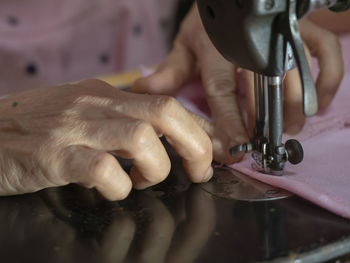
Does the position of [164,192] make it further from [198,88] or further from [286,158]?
[198,88]

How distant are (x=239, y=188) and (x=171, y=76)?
38 cm

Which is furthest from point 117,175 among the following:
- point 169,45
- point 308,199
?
point 169,45

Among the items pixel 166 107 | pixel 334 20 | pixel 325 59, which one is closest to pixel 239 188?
pixel 166 107

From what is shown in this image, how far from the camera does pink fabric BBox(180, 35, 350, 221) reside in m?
0.66

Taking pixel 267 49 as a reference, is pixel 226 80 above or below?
below

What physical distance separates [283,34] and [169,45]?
129 cm

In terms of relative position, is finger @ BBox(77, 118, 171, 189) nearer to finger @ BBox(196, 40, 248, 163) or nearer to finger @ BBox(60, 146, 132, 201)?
finger @ BBox(60, 146, 132, 201)

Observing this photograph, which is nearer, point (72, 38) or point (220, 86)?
point (220, 86)

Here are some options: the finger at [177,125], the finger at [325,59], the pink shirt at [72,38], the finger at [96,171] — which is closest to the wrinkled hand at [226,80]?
the finger at [325,59]

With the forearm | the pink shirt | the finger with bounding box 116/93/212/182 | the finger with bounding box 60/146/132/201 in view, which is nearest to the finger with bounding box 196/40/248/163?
the finger with bounding box 116/93/212/182

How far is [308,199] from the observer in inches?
26.4

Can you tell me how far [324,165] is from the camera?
760 mm

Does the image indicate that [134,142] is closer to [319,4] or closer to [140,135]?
[140,135]

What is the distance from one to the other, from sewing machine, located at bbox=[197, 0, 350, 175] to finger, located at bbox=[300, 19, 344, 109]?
0.25m
